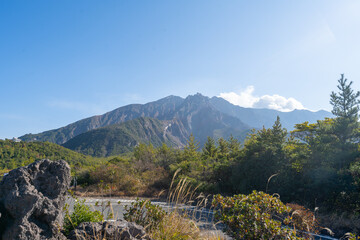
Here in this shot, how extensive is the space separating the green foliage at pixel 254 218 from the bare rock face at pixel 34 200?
2.44 metres

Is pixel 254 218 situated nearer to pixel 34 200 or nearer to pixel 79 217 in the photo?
pixel 79 217

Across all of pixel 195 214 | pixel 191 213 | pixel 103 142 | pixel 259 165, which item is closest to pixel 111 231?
pixel 195 214

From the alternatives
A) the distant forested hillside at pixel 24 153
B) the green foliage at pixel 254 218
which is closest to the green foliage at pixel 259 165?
the green foliage at pixel 254 218

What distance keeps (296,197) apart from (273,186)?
3.02ft

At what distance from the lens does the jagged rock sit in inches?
115

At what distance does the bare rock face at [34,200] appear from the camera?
267cm

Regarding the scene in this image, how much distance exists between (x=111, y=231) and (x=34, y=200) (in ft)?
3.29

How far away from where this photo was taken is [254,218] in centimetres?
327

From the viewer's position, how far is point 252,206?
3420 mm

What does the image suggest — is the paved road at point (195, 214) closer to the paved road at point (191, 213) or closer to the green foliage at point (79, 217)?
the paved road at point (191, 213)

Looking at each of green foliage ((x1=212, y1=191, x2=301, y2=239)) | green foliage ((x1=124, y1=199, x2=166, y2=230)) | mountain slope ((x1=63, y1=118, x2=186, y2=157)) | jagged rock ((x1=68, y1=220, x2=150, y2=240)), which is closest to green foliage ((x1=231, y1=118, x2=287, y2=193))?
green foliage ((x1=212, y1=191, x2=301, y2=239))

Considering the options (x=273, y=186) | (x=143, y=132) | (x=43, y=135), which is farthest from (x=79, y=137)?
(x=273, y=186)

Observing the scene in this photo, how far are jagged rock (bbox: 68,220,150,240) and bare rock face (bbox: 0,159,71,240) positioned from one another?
1.11ft

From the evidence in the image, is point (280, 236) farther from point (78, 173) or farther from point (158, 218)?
point (78, 173)
